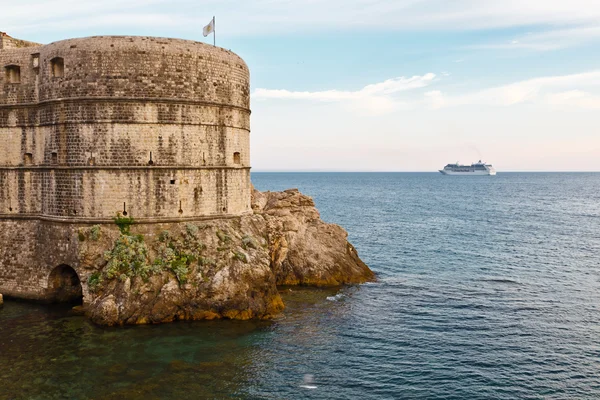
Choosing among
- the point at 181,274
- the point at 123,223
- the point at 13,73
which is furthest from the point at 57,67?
the point at 181,274

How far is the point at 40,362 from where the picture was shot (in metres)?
22.1

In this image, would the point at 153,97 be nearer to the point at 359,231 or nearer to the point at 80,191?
the point at 80,191

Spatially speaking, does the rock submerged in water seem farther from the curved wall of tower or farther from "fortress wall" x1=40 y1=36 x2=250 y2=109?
"fortress wall" x1=40 y1=36 x2=250 y2=109

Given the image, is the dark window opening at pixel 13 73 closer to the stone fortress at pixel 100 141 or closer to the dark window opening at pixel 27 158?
the stone fortress at pixel 100 141

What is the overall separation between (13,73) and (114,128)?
8.31m

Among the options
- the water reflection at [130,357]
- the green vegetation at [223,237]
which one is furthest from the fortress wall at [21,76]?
the green vegetation at [223,237]

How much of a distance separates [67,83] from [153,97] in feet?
16.5

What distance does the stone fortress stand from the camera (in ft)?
95.9

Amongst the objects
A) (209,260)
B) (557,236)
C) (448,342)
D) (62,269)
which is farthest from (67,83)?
(557,236)

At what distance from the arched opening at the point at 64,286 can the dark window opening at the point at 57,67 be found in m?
11.4

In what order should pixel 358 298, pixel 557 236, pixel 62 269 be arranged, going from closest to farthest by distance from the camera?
1. pixel 62 269
2. pixel 358 298
3. pixel 557 236

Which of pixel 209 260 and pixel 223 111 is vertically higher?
pixel 223 111

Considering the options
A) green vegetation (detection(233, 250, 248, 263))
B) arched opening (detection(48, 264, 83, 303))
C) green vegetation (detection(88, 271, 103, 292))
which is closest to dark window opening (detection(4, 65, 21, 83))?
arched opening (detection(48, 264, 83, 303))

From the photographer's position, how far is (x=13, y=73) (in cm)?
3153
